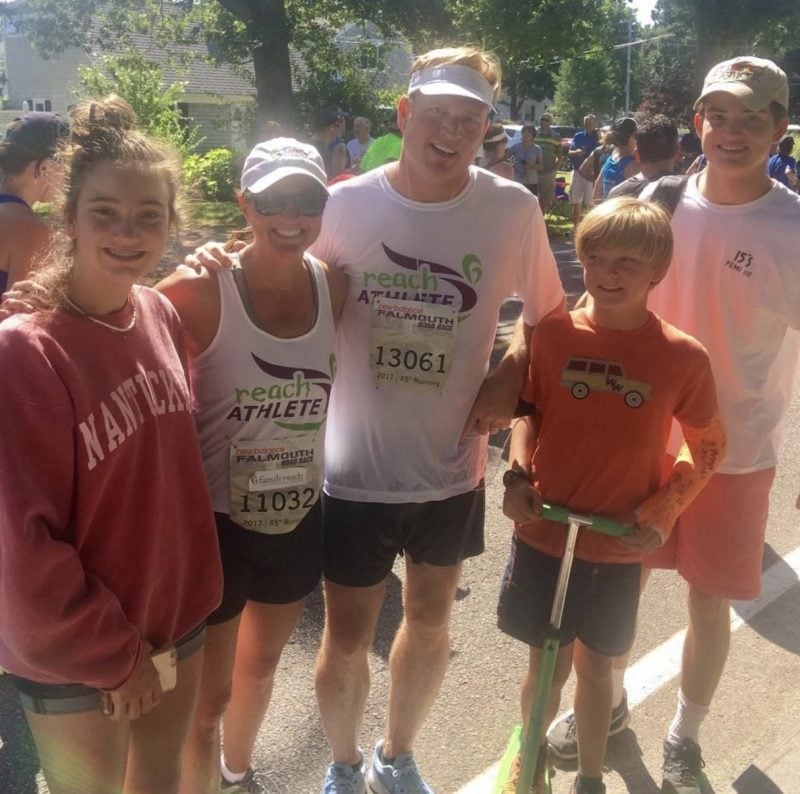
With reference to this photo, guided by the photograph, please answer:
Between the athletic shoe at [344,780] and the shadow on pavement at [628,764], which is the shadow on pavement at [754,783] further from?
the athletic shoe at [344,780]

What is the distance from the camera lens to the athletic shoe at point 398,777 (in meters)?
2.71

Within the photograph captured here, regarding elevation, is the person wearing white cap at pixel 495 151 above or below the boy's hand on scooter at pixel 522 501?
above

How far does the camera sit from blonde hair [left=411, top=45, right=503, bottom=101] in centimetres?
245

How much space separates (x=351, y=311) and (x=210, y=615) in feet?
3.12

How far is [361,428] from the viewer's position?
8.32 ft

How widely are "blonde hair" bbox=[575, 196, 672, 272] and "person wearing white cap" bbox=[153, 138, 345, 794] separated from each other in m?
0.75

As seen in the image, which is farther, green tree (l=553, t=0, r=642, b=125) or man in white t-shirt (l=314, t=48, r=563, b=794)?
green tree (l=553, t=0, r=642, b=125)

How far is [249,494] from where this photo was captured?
2193mm

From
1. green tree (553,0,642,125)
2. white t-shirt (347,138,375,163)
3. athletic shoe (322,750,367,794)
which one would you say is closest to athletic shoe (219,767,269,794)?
athletic shoe (322,750,367,794)

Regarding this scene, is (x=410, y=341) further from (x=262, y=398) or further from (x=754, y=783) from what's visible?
(x=754, y=783)

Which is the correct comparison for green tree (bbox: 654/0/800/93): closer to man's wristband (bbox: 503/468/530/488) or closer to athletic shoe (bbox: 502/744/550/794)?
man's wristband (bbox: 503/468/530/488)

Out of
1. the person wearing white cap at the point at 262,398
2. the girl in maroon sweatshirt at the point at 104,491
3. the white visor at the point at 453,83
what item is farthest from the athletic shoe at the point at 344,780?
the white visor at the point at 453,83

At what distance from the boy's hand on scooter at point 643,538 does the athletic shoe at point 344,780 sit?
1171 mm

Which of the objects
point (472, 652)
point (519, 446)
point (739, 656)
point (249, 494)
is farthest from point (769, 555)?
point (249, 494)
